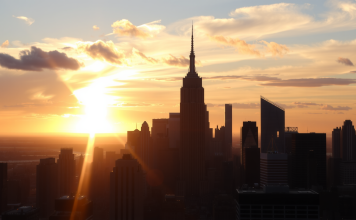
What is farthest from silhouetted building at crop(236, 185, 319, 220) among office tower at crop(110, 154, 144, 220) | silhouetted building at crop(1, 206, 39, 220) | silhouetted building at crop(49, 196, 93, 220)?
silhouetted building at crop(1, 206, 39, 220)

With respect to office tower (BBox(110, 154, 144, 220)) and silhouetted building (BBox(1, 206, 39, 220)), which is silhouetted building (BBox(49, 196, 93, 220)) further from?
office tower (BBox(110, 154, 144, 220))

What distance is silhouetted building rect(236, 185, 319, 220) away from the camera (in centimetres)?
11819

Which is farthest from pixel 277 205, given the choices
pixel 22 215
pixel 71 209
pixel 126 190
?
pixel 22 215

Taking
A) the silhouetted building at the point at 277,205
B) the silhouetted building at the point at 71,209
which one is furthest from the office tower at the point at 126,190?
the silhouetted building at the point at 277,205

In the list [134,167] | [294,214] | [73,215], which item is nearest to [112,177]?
[134,167]

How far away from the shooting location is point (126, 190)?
161 m

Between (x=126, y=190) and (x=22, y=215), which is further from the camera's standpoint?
(x=126, y=190)

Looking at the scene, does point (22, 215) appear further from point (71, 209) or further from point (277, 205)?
point (277, 205)

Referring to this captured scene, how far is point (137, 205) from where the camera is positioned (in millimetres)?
162625

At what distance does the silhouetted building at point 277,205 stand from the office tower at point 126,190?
179ft

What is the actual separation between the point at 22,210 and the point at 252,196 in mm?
87802

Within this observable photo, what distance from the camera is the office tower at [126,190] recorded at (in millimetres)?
160750

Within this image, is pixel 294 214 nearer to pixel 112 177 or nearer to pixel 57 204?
pixel 112 177

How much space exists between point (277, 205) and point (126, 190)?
214 ft
